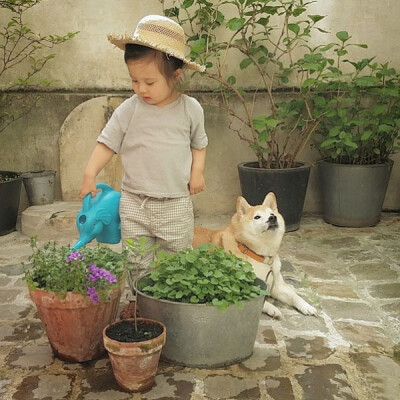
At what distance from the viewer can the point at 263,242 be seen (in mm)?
3475

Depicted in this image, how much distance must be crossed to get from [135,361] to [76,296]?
42 centimetres

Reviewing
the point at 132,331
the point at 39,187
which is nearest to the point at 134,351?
the point at 132,331

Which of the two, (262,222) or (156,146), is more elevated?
(156,146)

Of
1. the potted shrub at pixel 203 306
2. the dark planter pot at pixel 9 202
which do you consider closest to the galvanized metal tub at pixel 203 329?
the potted shrub at pixel 203 306

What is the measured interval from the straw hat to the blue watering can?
2.78 ft

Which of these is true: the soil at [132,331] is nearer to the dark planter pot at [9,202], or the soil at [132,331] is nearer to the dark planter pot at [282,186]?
the dark planter pot at [282,186]

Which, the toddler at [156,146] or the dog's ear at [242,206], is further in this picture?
the dog's ear at [242,206]

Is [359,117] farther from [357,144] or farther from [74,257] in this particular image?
[74,257]

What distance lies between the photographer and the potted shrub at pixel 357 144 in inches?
202

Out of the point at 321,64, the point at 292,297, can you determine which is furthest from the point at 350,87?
the point at 292,297

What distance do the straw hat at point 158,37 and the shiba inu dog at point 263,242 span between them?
3.63ft

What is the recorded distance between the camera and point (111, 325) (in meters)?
2.51

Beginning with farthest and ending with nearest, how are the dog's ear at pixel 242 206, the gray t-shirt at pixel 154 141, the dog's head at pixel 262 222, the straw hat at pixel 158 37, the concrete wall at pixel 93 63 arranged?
the concrete wall at pixel 93 63, the dog's ear at pixel 242 206, the dog's head at pixel 262 222, the gray t-shirt at pixel 154 141, the straw hat at pixel 158 37

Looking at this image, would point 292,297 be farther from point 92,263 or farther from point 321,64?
point 321,64
